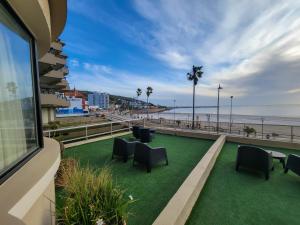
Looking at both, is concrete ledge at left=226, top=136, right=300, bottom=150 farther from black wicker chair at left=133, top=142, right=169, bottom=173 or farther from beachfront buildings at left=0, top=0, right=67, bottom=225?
beachfront buildings at left=0, top=0, right=67, bottom=225

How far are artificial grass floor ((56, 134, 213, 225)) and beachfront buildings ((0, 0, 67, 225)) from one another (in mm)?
1145

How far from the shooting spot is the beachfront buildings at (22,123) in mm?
1435

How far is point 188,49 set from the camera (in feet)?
44.7

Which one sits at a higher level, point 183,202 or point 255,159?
point 255,159

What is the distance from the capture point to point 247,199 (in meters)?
3.43

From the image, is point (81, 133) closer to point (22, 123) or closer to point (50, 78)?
point (22, 123)

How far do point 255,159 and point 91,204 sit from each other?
4403 millimetres

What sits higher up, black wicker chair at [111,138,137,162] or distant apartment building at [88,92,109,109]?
distant apartment building at [88,92,109,109]

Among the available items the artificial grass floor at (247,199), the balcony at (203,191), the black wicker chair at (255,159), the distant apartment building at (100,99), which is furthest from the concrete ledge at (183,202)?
the distant apartment building at (100,99)

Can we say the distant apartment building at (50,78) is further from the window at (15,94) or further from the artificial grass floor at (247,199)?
the artificial grass floor at (247,199)

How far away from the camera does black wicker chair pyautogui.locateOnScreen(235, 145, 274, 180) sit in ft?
14.3

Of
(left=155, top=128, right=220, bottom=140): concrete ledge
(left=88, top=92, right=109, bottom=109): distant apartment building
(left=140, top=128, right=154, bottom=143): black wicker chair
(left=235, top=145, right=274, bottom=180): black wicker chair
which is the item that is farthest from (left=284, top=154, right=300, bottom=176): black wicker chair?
(left=88, top=92, right=109, bottom=109): distant apartment building

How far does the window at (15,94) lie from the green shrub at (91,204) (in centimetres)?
69

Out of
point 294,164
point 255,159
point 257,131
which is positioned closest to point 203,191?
point 255,159
